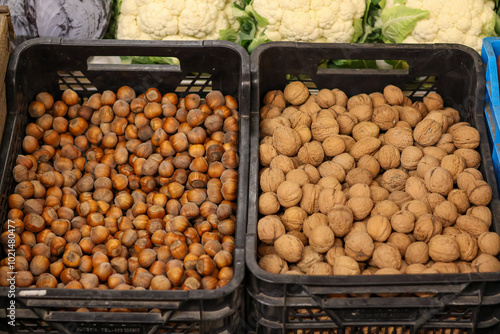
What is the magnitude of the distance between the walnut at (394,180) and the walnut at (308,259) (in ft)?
1.17

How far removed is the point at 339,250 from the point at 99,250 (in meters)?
0.74

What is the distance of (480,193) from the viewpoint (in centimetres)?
154

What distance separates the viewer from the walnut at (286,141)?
169 cm

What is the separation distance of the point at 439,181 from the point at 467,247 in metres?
0.23

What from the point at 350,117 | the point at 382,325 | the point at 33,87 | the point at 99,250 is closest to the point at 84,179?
the point at 99,250

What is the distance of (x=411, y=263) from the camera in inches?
57.4

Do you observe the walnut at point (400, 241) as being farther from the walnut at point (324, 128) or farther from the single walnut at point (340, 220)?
the walnut at point (324, 128)

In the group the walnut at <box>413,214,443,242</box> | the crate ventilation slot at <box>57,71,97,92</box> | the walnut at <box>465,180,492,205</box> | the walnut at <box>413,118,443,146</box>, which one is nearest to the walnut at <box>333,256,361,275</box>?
the walnut at <box>413,214,443,242</box>

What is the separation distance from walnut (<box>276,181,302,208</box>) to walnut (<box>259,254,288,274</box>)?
0.60 ft

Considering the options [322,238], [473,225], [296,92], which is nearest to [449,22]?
[296,92]

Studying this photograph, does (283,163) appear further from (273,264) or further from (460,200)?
(460,200)

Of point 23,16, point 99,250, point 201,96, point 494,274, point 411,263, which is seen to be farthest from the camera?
point 23,16

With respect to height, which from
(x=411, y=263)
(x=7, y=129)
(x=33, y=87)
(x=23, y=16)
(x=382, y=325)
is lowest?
(x=382, y=325)

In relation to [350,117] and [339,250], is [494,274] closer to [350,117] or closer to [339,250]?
[339,250]
